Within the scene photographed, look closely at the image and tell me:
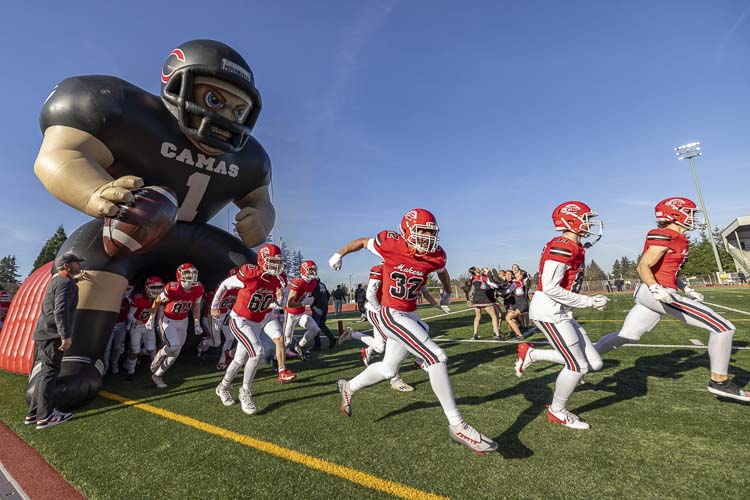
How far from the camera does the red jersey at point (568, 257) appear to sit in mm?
3828

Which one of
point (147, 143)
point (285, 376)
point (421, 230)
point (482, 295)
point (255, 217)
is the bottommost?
point (285, 376)

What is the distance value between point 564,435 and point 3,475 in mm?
4900

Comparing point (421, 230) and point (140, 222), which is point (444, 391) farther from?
point (140, 222)

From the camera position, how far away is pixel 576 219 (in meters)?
4.04

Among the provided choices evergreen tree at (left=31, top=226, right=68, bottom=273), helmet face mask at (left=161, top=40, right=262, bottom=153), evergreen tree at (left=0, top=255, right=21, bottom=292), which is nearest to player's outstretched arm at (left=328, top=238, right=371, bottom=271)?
helmet face mask at (left=161, top=40, right=262, bottom=153)

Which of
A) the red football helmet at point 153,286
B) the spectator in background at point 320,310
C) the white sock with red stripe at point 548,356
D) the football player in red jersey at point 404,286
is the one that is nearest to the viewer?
the football player in red jersey at point 404,286

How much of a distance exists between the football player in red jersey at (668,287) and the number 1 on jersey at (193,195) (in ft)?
20.5

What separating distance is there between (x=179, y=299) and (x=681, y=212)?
25.3 feet

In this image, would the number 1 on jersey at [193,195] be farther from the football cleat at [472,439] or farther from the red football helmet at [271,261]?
the football cleat at [472,439]

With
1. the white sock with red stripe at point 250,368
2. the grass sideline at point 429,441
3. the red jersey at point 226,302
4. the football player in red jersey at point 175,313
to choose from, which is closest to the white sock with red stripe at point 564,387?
the grass sideline at point 429,441

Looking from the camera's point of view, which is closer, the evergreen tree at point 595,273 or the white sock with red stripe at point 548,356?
the white sock with red stripe at point 548,356

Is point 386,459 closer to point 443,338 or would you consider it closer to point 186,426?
point 186,426

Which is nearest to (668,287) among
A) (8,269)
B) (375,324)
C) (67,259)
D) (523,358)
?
(523,358)

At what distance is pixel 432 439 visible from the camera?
3346mm
